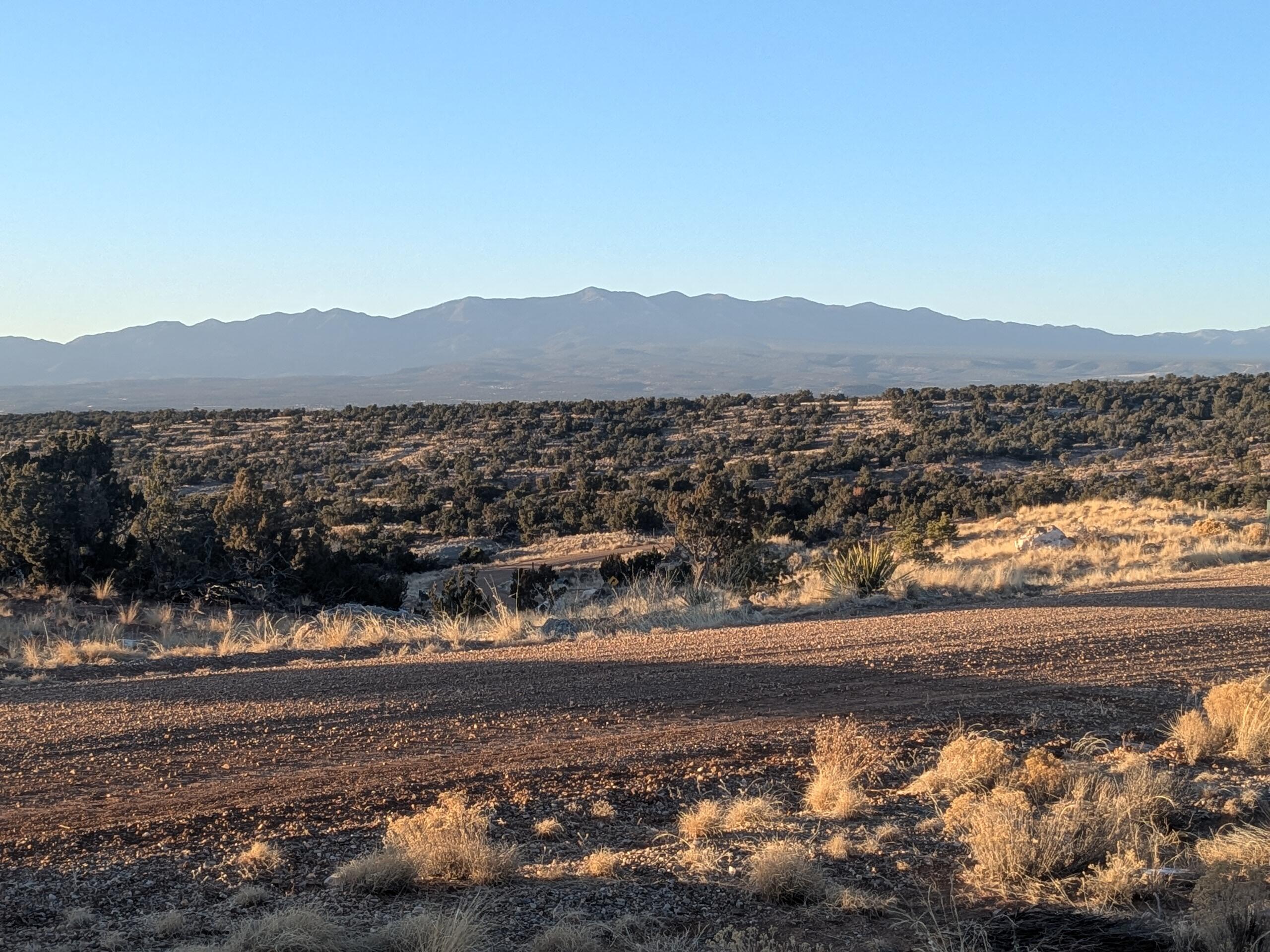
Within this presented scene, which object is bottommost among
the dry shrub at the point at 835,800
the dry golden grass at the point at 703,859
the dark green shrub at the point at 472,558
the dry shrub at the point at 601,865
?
the dark green shrub at the point at 472,558

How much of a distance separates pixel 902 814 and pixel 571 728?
2.53 metres

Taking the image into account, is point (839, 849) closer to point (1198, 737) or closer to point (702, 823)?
point (702, 823)

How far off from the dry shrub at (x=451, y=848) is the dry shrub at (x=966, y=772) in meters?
2.80

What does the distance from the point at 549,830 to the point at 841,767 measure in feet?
6.75

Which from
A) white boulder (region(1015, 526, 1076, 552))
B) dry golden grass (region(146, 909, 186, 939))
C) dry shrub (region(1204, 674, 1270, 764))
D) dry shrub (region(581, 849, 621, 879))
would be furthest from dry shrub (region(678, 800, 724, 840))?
white boulder (region(1015, 526, 1076, 552))

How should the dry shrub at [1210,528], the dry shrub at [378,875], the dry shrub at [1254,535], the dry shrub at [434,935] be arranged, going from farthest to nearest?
→ the dry shrub at [1210,528] < the dry shrub at [1254,535] < the dry shrub at [378,875] < the dry shrub at [434,935]

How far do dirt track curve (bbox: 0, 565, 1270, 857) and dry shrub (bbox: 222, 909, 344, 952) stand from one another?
158 centimetres

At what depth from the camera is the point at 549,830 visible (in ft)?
20.5

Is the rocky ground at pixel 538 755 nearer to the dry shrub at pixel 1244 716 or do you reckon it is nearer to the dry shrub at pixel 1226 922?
the dry shrub at pixel 1226 922

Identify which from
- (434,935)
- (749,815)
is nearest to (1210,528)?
(749,815)

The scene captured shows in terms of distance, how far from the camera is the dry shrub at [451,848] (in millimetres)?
5523

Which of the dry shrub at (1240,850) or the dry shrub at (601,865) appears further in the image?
the dry shrub at (601,865)

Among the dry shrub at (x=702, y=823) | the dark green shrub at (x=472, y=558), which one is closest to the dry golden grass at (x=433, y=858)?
the dry shrub at (x=702, y=823)

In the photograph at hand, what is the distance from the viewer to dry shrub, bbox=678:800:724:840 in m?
6.26
